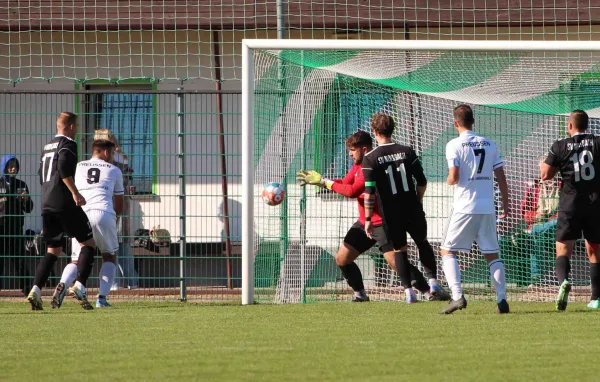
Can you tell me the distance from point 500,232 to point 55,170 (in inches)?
205

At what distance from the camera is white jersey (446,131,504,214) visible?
9828 millimetres

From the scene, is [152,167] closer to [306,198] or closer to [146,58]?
[306,198]

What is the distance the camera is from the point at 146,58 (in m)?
17.0

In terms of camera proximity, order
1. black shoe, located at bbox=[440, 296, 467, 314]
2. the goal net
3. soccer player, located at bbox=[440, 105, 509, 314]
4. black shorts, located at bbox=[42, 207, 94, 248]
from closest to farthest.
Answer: black shoe, located at bbox=[440, 296, 467, 314] < soccer player, located at bbox=[440, 105, 509, 314] < black shorts, located at bbox=[42, 207, 94, 248] < the goal net

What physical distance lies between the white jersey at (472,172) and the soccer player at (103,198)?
3.91m

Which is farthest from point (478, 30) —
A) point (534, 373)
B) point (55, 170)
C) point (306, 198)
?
point (534, 373)

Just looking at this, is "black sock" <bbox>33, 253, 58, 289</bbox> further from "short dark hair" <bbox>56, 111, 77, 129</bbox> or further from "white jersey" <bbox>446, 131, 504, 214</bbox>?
"white jersey" <bbox>446, 131, 504, 214</bbox>

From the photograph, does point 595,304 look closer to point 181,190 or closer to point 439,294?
point 439,294

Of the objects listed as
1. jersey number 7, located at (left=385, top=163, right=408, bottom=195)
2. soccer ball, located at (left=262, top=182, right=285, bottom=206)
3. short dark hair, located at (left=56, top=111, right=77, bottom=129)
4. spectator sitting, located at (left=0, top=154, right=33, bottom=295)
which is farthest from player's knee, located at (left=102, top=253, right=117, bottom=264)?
jersey number 7, located at (left=385, top=163, right=408, bottom=195)

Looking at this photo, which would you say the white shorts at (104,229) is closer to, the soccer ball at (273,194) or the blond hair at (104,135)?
the blond hair at (104,135)

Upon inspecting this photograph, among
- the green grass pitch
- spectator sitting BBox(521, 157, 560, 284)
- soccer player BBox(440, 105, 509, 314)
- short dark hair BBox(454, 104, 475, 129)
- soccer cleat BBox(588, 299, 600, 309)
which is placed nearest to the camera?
the green grass pitch

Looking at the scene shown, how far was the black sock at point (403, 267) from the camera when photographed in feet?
36.3

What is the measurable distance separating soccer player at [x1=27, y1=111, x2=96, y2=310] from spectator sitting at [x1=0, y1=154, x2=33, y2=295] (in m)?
2.02

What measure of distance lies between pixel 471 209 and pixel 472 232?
0.22 m
